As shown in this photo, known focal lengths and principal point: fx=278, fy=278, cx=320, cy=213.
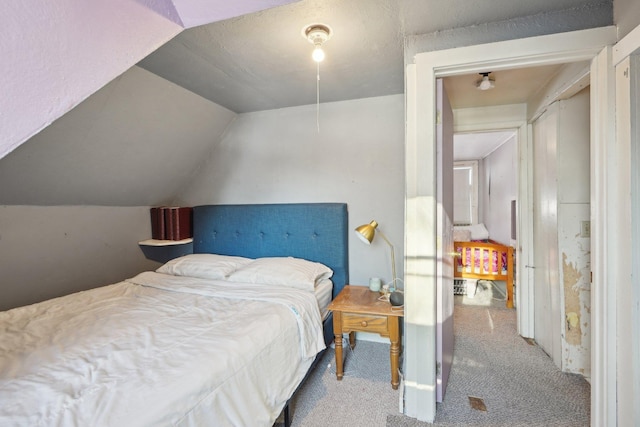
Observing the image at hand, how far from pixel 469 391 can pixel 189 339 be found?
1.81 metres

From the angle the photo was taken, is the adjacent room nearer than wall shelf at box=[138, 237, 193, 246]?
Yes

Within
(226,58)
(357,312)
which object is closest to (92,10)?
(226,58)

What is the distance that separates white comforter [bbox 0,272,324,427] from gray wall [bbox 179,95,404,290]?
930 millimetres

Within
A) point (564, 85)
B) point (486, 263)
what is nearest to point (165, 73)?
point (564, 85)

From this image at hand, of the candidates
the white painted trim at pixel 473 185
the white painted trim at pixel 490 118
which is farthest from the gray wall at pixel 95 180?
the white painted trim at pixel 473 185

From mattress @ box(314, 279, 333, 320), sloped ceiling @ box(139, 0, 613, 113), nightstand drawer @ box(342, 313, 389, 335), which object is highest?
sloped ceiling @ box(139, 0, 613, 113)

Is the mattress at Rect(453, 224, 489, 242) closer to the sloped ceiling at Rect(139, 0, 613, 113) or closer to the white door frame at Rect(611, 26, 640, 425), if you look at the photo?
the sloped ceiling at Rect(139, 0, 613, 113)

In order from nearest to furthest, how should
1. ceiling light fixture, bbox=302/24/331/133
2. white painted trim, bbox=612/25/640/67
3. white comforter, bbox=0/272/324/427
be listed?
white comforter, bbox=0/272/324/427 → white painted trim, bbox=612/25/640/67 → ceiling light fixture, bbox=302/24/331/133

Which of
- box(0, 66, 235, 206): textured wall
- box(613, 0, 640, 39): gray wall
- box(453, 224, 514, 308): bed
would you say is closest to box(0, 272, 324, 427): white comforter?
box(0, 66, 235, 206): textured wall

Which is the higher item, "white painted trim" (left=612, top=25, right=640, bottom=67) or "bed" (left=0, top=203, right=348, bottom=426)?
"white painted trim" (left=612, top=25, right=640, bottom=67)

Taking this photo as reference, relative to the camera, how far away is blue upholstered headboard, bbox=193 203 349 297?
245cm

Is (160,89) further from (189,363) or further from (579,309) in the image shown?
(579,309)

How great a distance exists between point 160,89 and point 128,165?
75cm

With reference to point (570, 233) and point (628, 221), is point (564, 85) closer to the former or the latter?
point (570, 233)
